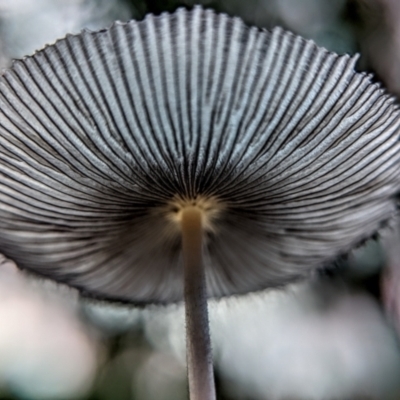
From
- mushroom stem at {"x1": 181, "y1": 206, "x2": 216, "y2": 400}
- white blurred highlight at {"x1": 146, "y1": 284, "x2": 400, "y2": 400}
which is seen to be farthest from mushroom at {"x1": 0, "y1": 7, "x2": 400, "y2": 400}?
white blurred highlight at {"x1": 146, "y1": 284, "x2": 400, "y2": 400}

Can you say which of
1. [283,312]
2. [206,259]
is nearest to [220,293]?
[206,259]

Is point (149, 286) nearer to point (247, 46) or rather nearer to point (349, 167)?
point (349, 167)

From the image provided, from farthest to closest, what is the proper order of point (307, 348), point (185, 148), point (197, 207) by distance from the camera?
point (307, 348)
point (197, 207)
point (185, 148)

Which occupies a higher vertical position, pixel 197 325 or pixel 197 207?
pixel 197 207

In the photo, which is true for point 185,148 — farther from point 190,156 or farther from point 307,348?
point 307,348

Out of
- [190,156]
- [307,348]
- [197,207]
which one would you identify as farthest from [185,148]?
[307,348]

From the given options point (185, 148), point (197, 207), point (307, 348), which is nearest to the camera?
point (185, 148)

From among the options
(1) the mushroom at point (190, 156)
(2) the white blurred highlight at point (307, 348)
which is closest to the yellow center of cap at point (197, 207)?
(1) the mushroom at point (190, 156)

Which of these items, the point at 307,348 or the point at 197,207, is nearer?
the point at 197,207
